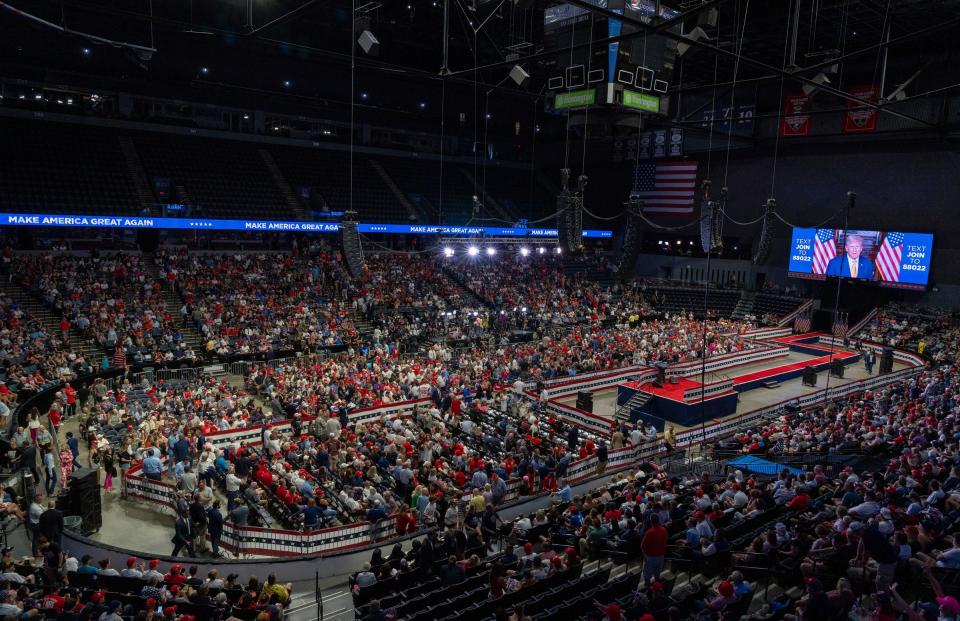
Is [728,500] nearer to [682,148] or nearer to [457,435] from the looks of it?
[457,435]

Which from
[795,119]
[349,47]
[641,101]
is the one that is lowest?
[641,101]

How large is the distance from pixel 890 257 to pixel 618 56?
2340cm

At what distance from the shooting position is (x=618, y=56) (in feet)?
41.4

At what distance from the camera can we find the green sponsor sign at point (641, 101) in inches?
524

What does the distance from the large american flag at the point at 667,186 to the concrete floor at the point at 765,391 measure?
533 inches

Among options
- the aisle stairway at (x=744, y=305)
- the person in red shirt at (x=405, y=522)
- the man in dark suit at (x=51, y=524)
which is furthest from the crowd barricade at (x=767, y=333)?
the man in dark suit at (x=51, y=524)

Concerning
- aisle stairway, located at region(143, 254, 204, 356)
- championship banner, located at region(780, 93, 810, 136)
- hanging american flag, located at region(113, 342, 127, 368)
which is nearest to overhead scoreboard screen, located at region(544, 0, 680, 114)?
hanging american flag, located at region(113, 342, 127, 368)

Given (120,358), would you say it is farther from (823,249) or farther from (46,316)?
(823,249)

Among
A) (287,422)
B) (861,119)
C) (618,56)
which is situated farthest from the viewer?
(861,119)

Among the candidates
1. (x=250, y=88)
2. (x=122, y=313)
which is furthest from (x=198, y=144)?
(x=122, y=313)

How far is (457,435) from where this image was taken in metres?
15.8

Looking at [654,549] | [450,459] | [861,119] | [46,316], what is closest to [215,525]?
[450,459]

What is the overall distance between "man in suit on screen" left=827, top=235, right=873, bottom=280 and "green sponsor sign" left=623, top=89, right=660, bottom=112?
2037cm

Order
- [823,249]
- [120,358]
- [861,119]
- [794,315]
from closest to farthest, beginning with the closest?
[120,358]
[861,119]
[823,249]
[794,315]
